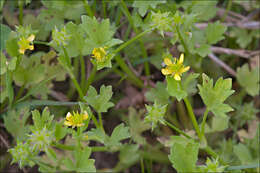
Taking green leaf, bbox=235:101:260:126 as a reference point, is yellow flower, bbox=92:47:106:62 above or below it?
above

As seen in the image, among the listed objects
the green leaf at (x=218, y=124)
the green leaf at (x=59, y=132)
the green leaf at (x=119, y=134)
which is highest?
the green leaf at (x=59, y=132)

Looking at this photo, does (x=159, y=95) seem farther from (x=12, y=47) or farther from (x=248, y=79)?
(x=12, y=47)

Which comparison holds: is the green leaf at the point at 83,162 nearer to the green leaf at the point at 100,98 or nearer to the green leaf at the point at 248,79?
the green leaf at the point at 100,98

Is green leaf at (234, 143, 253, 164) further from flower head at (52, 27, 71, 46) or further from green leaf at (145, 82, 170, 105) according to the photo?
flower head at (52, 27, 71, 46)

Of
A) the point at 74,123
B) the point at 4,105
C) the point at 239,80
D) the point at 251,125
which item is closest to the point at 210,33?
the point at 239,80

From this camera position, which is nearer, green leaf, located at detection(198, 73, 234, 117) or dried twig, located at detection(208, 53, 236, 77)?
green leaf, located at detection(198, 73, 234, 117)

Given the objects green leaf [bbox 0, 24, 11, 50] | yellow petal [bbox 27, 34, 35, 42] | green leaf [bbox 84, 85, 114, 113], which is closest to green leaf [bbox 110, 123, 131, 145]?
green leaf [bbox 84, 85, 114, 113]

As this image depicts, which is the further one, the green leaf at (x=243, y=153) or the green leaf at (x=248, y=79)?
the green leaf at (x=248, y=79)

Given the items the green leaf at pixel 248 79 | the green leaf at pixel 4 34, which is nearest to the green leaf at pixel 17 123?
the green leaf at pixel 4 34

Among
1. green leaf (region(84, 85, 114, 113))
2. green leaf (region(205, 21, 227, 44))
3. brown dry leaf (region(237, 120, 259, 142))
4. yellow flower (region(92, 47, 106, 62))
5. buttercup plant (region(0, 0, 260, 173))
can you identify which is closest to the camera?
yellow flower (region(92, 47, 106, 62))
